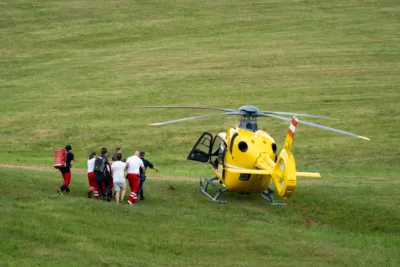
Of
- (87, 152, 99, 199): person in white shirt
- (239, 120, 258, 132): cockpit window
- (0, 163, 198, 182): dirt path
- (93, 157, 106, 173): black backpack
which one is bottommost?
(0, 163, 198, 182): dirt path

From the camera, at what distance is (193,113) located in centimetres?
4472

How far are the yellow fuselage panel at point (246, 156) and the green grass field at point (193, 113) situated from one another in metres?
0.75

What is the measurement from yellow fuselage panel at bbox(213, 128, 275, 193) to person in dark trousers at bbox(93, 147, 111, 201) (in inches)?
153

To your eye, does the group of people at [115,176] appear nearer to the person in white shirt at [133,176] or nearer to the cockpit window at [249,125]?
Result: the person in white shirt at [133,176]

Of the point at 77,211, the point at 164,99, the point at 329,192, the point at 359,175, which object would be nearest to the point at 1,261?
the point at 77,211

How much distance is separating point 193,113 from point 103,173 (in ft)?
69.8

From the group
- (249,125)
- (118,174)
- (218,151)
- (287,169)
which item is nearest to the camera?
(287,169)

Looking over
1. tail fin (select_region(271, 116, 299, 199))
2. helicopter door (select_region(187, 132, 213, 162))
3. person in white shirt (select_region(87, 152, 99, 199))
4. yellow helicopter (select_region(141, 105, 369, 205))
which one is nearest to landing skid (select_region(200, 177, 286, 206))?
yellow helicopter (select_region(141, 105, 369, 205))

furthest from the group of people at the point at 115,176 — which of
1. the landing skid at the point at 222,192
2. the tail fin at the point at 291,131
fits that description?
the tail fin at the point at 291,131

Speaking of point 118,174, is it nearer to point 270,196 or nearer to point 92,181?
point 92,181

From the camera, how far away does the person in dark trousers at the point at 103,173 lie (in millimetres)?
23688

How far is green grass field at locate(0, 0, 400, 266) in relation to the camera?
2020 cm

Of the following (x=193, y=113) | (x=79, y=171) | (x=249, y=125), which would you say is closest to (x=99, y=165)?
(x=249, y=125)

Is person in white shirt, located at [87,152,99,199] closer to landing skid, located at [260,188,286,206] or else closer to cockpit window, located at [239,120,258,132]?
cockpit window, located at [239,120,258,132]
